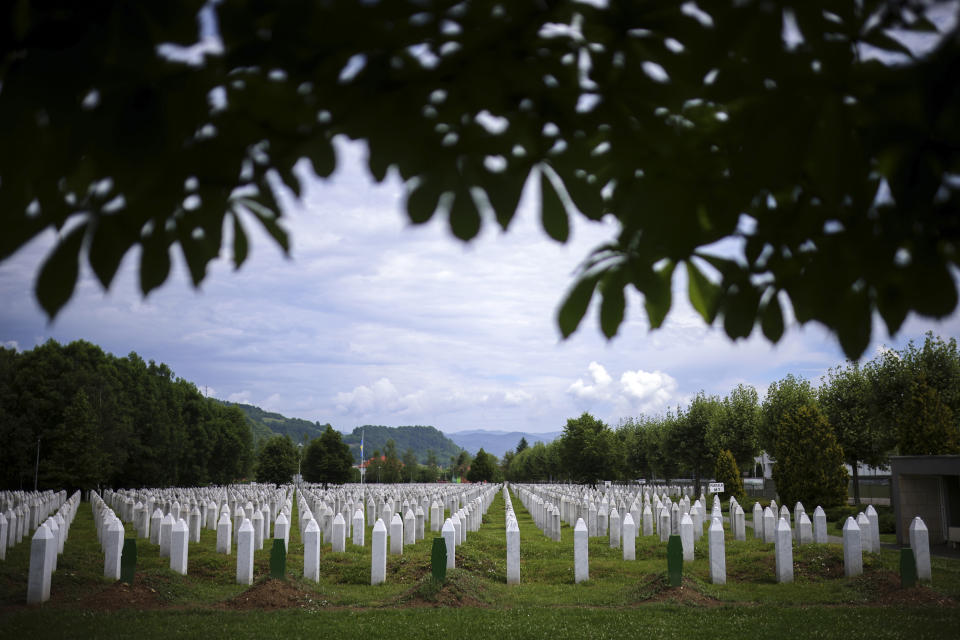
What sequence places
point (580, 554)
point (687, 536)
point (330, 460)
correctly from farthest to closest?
point (330, 460) → point (687, 536) → point (580, 554)

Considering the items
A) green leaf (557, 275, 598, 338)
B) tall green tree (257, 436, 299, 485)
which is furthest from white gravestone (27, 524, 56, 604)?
tall green tree (257, 436, 299, 485)

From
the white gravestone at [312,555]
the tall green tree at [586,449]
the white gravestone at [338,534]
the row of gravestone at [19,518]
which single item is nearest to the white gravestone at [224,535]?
the white gravestone at [338,534]

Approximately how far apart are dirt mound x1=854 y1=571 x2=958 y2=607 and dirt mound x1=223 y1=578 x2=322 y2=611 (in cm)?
908

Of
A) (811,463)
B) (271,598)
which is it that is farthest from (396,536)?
(811,463)

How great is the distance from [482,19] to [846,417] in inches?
1408

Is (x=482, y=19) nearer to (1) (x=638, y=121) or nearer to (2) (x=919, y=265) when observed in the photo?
(1) (x=638, y=121)

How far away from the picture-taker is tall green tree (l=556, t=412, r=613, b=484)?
5659cm

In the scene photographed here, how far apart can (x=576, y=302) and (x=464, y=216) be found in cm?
50

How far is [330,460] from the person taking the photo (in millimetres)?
70688

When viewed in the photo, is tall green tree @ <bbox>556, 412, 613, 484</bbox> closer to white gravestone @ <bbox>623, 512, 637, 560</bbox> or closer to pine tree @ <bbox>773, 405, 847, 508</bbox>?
pine tree @ <bbox>773, 405, 847, 508</bbox>

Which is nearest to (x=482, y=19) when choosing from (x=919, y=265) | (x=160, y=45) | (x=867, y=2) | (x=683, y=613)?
(x=160, y=45)

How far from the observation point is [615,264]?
190 cm

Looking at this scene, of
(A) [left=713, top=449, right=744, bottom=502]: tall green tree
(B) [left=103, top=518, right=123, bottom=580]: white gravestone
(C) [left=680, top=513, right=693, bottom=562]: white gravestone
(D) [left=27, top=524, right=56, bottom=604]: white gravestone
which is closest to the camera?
(D) [left=27, top=524, right=56, bottom=604]: white gravestone

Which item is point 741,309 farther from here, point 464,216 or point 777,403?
point 777,403
